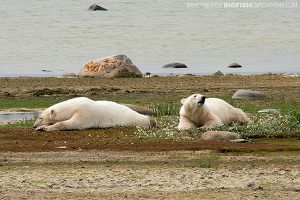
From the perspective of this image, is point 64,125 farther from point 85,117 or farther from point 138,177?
point 138,177

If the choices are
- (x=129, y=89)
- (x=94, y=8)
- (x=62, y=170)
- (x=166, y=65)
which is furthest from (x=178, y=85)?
(x=94, y=8)

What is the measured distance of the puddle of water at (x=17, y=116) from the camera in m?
22.6

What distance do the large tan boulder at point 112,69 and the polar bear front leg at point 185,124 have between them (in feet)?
49.8

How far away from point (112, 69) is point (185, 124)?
16063 millimetres

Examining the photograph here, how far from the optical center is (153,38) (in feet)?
201

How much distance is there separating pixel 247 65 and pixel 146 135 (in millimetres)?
26267

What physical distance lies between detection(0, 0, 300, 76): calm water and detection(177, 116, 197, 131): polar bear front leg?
817 inches

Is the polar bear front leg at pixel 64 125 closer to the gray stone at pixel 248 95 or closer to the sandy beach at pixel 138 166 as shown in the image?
Answer: the sandy beach at pixel 138 166

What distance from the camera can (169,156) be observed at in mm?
15938

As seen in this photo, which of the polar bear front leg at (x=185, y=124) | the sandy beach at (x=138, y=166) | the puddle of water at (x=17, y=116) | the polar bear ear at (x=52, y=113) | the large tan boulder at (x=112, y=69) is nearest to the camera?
the sandy beach at (x=138, y=166)

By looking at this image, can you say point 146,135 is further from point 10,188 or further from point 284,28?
point 284,28

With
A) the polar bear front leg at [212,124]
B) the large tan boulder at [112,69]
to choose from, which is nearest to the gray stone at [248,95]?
the polar bear front leg at [212,124]

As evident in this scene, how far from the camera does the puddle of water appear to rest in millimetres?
22578

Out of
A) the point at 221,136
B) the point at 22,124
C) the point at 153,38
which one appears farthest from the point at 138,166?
the point at 153,38
